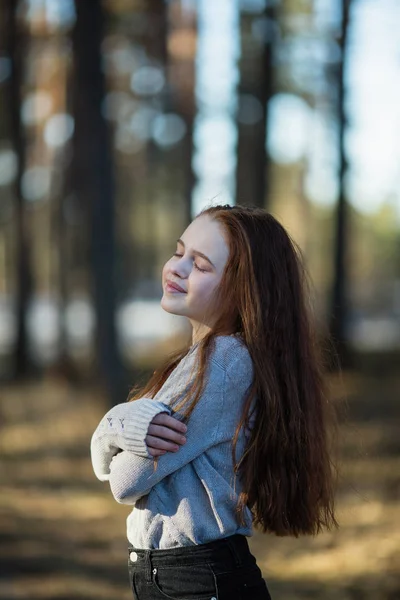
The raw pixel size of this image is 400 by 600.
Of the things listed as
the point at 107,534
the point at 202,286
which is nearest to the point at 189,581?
the point at 202,286

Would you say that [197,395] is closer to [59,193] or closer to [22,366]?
[22,366]

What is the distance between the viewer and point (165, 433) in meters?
2.18

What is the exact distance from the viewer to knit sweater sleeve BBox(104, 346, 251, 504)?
7.28 ft

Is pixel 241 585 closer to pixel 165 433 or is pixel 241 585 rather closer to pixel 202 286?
pixel 165 433

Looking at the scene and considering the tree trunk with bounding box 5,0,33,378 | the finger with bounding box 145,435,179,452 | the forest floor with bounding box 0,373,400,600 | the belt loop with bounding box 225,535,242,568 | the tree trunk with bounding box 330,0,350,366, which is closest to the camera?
the finger with bounding box 145,435,179,452

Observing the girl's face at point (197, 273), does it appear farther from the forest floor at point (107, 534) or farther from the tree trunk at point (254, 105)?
the tree trunk at point (254, 105)

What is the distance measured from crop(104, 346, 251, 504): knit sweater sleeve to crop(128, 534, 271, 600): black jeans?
0.17 m

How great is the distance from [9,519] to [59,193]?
16064 mm

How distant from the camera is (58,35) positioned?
1856 cm

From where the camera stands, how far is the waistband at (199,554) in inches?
89.6

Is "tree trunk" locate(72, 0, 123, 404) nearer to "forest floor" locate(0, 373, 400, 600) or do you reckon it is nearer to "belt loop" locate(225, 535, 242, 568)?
"forest floor" locate(0, 373, 400, 600)

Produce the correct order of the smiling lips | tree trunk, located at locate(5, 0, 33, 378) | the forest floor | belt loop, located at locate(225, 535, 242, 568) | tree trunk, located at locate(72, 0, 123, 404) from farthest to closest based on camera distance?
tree trunk, located at locate(5, 0, 33, 378), tree trunk, located at locate(72, 0, 123, 404), the forest floor, the smiling lips, belt loop, located at locate(225, 535, 242, 568)

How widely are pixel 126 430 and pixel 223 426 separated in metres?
0.25

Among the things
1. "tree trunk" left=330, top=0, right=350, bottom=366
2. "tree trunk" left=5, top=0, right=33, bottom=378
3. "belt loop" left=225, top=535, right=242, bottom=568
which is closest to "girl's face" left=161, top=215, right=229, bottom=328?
"belt loop" left=225, top=535, right=242, bottom=568
